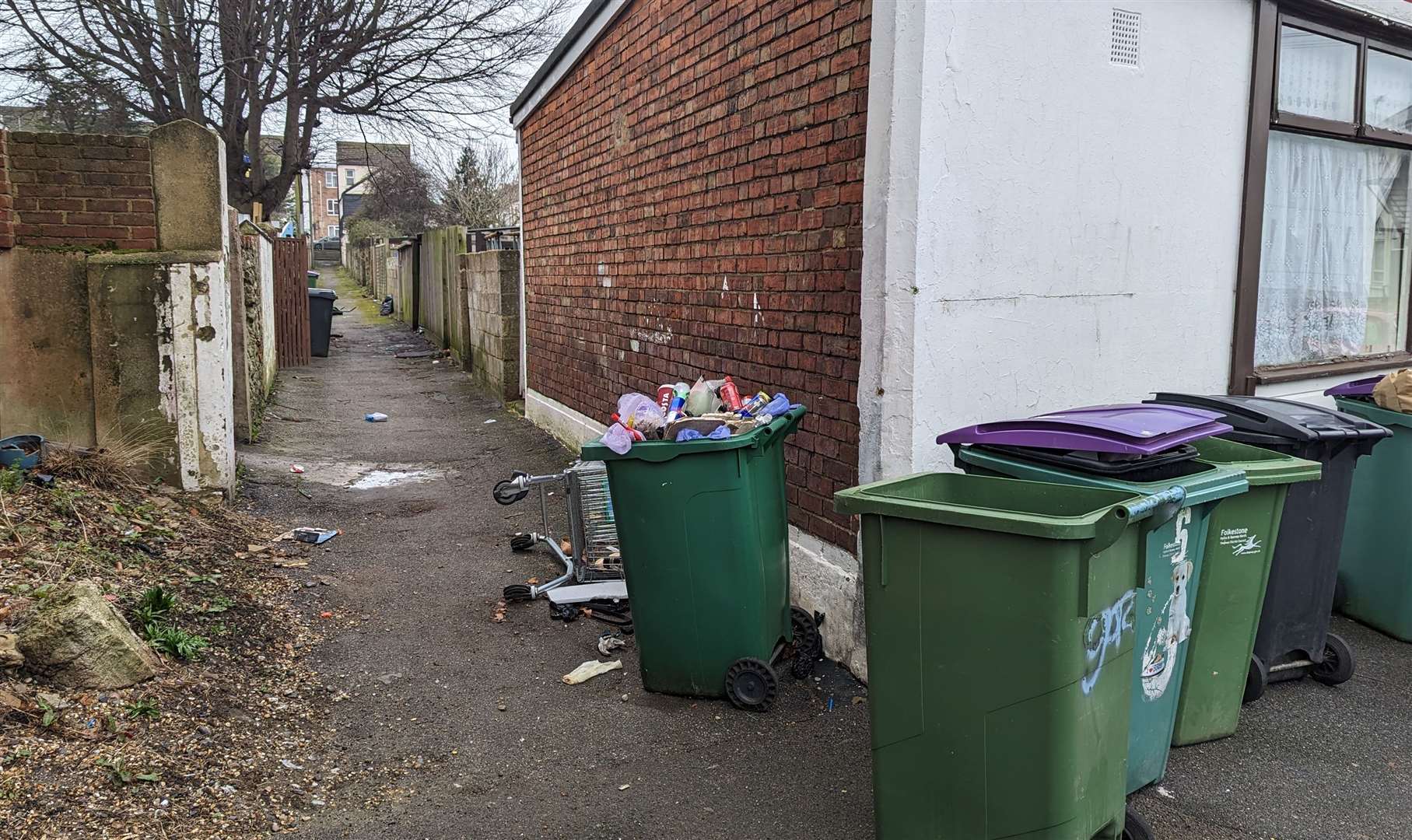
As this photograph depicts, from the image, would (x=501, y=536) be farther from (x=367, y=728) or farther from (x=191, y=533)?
(x=367, y=728)

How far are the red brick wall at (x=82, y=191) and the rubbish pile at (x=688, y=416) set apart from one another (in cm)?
402

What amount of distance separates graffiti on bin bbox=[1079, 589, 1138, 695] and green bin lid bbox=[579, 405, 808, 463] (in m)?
1.53

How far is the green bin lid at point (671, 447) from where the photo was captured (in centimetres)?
383

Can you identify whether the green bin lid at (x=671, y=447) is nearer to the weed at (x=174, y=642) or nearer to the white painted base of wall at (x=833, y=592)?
the white painted base of wall at (x=833, y=592)

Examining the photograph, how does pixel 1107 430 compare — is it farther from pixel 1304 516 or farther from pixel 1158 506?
pixel 1304 516

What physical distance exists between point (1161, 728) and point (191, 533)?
502 centimetres

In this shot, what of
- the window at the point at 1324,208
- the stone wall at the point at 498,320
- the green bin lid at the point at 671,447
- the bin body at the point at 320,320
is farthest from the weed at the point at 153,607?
the bin body at the point at 320,320

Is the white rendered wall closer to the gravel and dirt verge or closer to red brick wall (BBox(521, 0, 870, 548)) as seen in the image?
red brick wall (BBox(521, 0, 870, 548))

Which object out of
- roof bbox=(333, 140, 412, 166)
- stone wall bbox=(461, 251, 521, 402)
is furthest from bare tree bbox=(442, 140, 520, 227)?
stone wall bbox=(461, 251, 521, 402)

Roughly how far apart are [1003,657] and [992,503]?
0.58 metres

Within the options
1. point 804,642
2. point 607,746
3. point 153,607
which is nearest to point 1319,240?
point 804,642

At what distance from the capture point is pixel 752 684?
4.04 meters

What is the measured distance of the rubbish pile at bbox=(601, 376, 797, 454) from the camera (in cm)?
391

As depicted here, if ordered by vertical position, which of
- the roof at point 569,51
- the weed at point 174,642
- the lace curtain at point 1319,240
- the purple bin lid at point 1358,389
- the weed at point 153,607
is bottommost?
the weed at point 174,642
